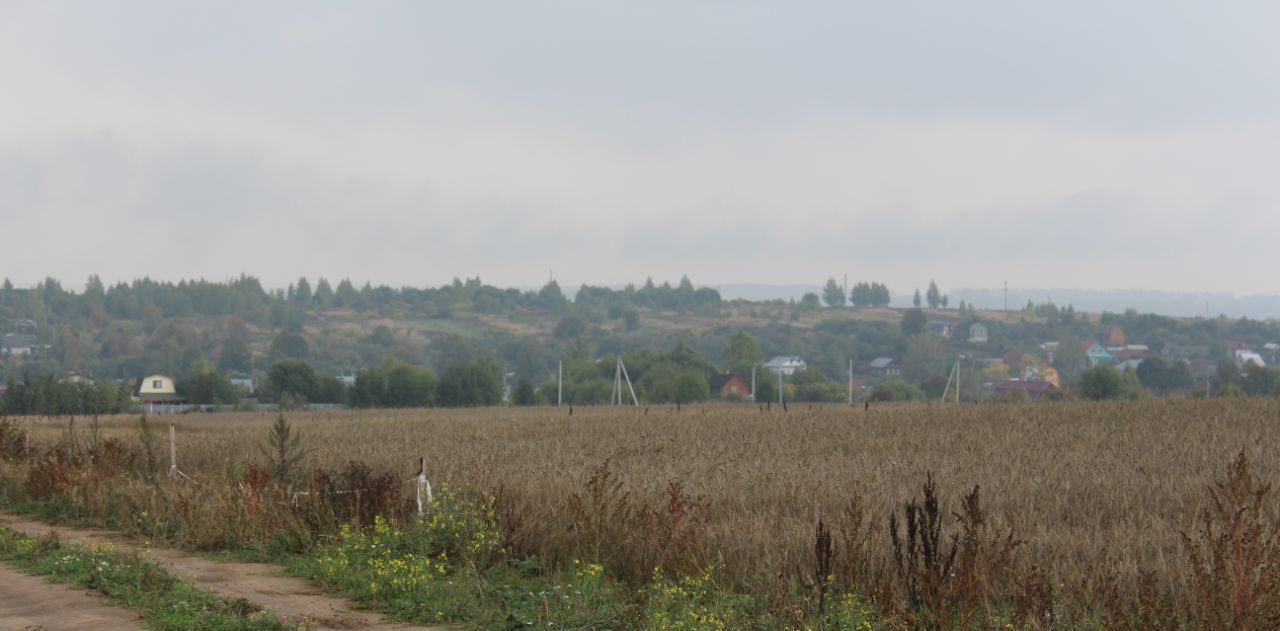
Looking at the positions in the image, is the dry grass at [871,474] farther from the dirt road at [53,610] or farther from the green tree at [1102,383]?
the green tree at [1102,383]

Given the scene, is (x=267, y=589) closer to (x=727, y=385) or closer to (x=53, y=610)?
(x=53, y=610)

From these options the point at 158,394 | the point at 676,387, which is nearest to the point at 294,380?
the point at 158,394

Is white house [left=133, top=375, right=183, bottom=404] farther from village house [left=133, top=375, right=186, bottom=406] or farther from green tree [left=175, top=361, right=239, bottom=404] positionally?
green tree [left=175, top=361, right=239, bottom=404]

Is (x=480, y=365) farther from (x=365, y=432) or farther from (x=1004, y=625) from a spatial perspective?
(x=1004, y=625)

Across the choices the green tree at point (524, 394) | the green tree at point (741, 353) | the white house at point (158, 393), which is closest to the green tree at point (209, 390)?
the white house at point (158, 393)

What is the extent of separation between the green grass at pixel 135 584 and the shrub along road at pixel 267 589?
208mm

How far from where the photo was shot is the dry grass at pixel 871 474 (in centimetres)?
1047

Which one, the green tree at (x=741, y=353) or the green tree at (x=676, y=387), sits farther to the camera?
the green tree at (x=741, y=353)

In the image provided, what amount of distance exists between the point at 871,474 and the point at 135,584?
8.81m

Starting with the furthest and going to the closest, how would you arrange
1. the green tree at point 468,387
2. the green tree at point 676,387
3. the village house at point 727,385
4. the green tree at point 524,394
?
the village house at point 727,385 → the green tree at point 676,387 → the green tree at point 468,387 → the green tree at point 524,394

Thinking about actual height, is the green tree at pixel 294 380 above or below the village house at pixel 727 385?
above

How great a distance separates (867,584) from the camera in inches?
388

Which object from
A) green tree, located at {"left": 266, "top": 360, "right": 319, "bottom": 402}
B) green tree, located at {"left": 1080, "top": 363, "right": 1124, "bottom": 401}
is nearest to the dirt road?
green tree, located at {"left": 1080, "top": 363, "right": 1124, "bottom": 401}

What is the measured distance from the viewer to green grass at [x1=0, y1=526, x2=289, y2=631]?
9.91 metres
